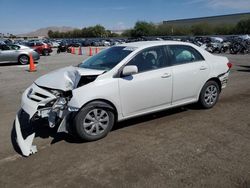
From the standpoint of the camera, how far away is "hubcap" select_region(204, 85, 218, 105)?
19.7 ft

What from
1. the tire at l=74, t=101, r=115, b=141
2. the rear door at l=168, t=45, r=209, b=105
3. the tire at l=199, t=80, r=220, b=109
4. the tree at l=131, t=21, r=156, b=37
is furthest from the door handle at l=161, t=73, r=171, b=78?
the tree at l=131, t=21, r=156, b=37

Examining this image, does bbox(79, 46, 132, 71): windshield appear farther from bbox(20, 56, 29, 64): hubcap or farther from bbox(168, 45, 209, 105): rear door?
bbox(20, 56, 29, 64): hubcap

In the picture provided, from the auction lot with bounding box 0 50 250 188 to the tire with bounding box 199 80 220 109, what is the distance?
1.12ft

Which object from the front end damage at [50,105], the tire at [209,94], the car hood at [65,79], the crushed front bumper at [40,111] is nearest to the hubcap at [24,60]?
the car hood at [65,79]

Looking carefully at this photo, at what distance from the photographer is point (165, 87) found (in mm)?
5203

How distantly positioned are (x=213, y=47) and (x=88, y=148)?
2533 centimetres

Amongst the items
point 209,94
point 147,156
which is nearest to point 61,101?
point 147,156

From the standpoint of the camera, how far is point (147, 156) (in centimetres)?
395

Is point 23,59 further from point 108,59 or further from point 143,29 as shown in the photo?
point 143,29

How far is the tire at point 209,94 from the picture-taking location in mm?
5926

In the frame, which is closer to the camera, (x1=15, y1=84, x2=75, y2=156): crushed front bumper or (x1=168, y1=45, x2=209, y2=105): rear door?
(x1=15, y1=84, x2=75, y2=156): crushed front bumper

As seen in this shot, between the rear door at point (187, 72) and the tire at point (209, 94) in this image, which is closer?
the rear door at point (187, 72)

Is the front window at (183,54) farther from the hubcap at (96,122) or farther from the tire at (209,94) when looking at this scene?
the hubcap at (96,122)

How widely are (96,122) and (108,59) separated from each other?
4.42ft
